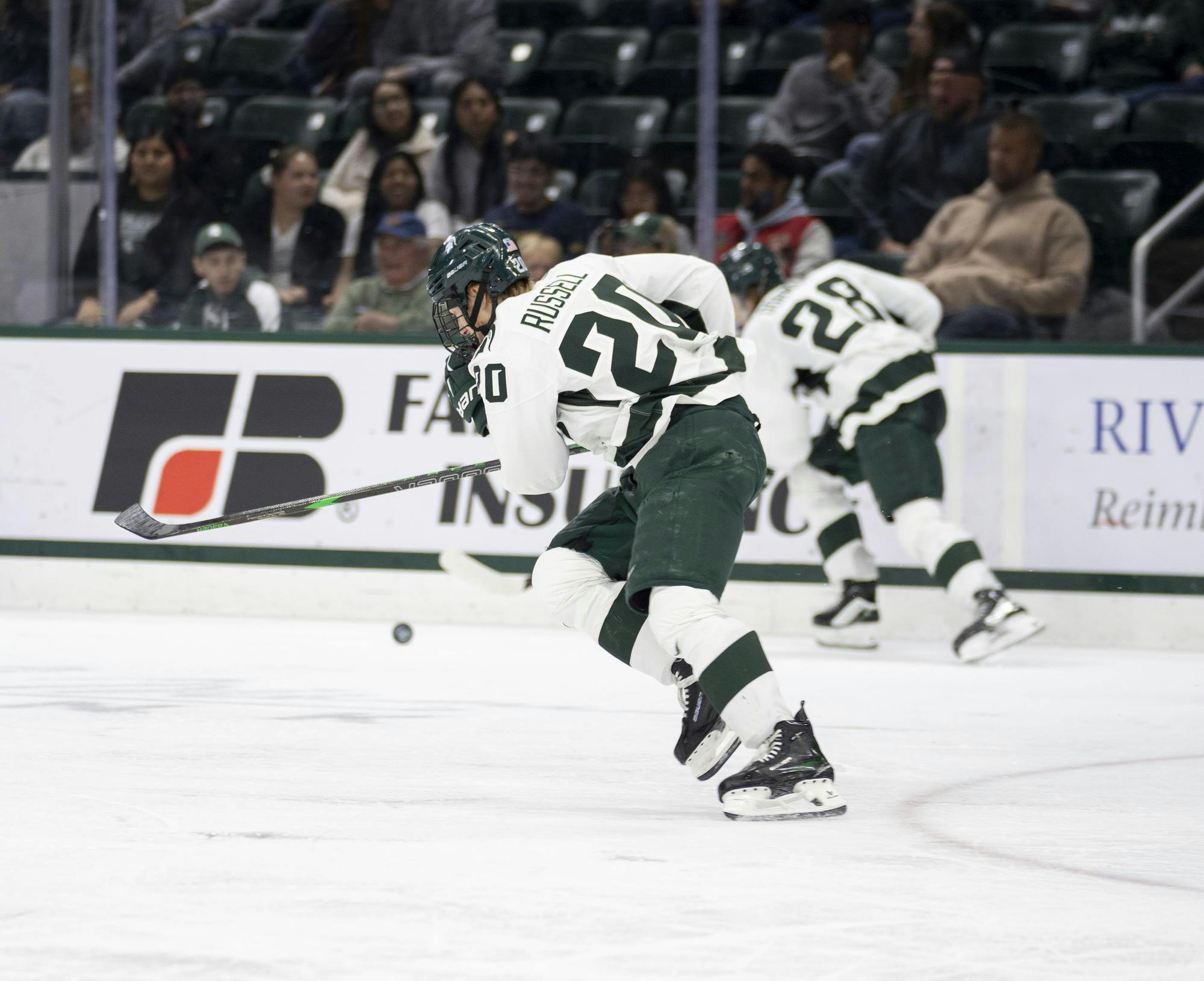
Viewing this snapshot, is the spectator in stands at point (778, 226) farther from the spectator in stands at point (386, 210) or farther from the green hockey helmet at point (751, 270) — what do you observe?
the spectator in stands at point (386, 210)

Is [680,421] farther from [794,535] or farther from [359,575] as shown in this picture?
[359,575]

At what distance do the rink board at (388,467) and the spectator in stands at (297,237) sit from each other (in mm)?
258

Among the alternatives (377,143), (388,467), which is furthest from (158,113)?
(388,467)

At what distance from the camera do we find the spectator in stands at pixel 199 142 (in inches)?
279

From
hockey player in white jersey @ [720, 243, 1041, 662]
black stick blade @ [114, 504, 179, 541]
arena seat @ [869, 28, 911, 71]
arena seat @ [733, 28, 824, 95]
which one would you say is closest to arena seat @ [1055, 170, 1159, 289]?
hockey player in white jersey @ [720, 243, 1041, 662]

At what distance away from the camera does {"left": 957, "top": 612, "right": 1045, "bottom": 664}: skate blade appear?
5121 mm

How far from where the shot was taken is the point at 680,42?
7469 millimetres

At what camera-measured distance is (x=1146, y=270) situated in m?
6.00

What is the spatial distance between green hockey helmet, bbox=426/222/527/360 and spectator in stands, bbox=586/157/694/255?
11.0 feet

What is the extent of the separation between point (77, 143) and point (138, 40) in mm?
579

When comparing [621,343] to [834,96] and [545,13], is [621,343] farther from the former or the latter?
[545,13]

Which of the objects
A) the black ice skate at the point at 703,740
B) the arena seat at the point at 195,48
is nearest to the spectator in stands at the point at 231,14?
the arena seat at the point at 195,48

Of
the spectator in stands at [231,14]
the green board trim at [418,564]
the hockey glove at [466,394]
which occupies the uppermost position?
the spectator in stands at [231,14]

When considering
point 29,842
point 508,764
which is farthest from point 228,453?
point 29,842
